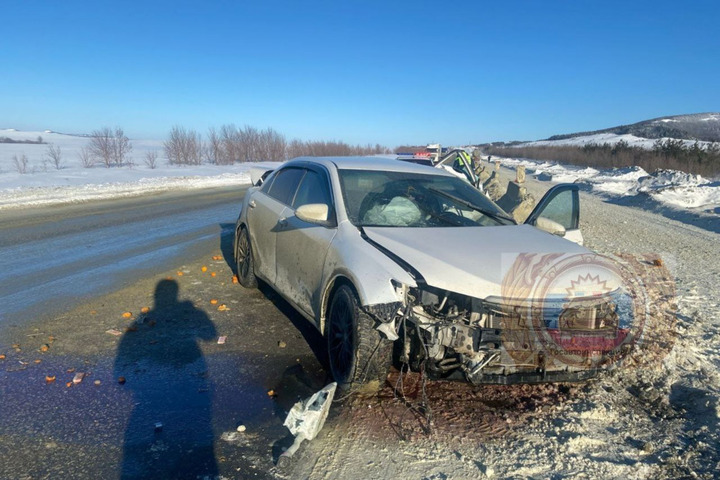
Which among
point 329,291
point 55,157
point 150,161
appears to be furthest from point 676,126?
point 329,291

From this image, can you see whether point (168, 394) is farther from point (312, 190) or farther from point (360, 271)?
point (312, 190)

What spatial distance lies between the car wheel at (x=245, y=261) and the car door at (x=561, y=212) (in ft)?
10.5

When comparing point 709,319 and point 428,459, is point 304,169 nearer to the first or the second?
point 428,459

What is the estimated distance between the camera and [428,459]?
2.90 meters

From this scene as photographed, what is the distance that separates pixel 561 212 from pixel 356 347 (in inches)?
128

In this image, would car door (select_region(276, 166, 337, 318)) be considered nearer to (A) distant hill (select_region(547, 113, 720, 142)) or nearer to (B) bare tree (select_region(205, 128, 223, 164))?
(B) bare tree (select_region(205, 128, 223, 164))

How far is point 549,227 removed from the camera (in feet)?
15.5

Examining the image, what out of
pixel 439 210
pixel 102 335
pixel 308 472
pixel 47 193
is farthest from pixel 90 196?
pixel 308 472

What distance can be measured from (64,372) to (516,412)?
11.2 ft

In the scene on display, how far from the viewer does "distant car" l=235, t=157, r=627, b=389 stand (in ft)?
10.5

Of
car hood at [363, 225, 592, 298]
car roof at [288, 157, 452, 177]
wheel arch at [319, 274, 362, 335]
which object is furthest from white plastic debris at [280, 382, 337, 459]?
car roof at [288, 157, 452, 177]

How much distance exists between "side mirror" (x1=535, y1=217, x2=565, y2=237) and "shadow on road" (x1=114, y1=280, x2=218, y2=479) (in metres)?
3.23

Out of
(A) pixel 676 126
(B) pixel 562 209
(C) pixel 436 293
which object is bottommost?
(C) pixel 436 293

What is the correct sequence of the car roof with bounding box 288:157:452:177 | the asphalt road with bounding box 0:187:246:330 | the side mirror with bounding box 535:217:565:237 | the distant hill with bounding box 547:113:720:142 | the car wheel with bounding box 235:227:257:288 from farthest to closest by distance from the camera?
the distant hill with bounding box 547:113:720:142
the car wheel with bounding box 235:227:257:288
the asphalt road with bounding box 0:187:246:330
the car roof with bounding box 288:157:452:177
the side mirror with bounding box 535:217:565:237
